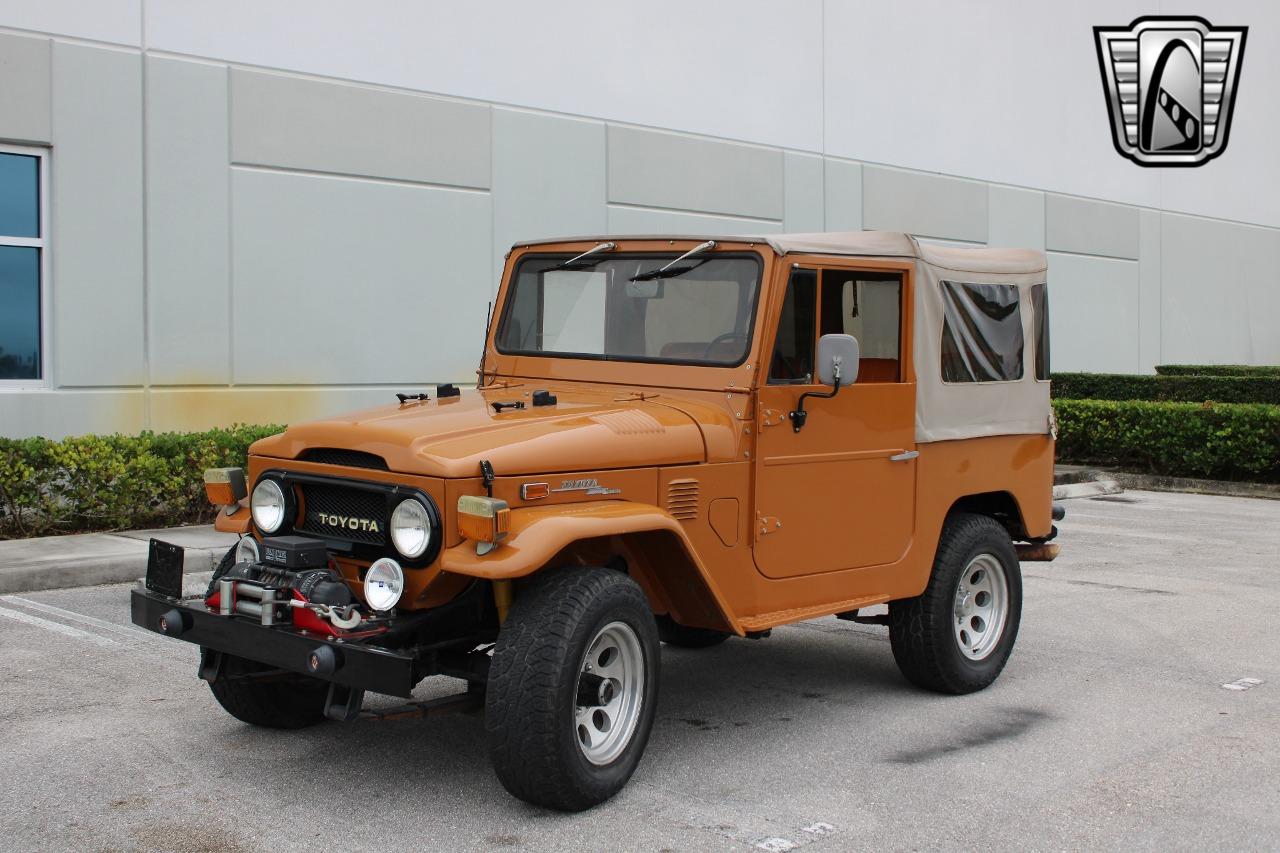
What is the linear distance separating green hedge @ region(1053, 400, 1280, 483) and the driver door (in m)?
11.5

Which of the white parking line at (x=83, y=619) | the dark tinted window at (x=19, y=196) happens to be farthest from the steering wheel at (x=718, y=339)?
the dark tinted window at (x=19, y=196)

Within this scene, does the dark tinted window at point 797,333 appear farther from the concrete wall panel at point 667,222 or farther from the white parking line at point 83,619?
the concrete wall panel at point 667,222

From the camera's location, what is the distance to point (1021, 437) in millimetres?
7184

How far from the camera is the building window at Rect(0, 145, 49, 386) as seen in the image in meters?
12.0

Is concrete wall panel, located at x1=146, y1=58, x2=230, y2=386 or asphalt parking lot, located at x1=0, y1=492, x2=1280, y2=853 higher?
concrete wall panel, located at x1=146, y1=58, x2=230, y2=386

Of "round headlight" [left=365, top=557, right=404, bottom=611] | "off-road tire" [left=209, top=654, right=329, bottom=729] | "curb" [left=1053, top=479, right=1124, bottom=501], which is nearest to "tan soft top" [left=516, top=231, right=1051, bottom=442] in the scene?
"round headlight" [left=365, top=557, right=404, bottom=611]

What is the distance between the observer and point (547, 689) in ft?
15.0

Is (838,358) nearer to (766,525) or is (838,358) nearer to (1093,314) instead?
(766,525)

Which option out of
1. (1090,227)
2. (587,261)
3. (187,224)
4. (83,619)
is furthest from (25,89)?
(1090,227)

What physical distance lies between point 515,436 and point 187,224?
28.7ft

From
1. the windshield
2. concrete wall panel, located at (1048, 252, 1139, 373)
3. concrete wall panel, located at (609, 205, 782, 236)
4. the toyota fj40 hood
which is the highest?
concrete wall panel, located at (609, 205, 782, 236)

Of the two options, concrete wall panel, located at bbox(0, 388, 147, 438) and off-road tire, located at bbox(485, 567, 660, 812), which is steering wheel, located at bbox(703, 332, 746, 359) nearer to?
off-road tire, located at bbox(485, 567, 660, 812)

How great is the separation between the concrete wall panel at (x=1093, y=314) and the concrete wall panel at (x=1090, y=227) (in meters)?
0.19

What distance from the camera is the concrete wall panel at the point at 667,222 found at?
16.0 m
